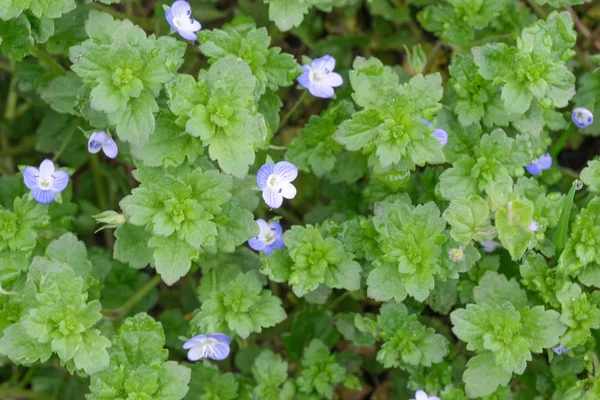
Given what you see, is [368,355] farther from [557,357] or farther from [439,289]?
[557,357]

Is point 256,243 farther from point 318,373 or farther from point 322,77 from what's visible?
point 322,77

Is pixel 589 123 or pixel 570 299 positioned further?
pixel 589 123

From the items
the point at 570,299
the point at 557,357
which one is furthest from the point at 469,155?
the point at 557,357

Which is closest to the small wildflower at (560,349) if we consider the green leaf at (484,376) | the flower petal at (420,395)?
the green leaf at (484,376)

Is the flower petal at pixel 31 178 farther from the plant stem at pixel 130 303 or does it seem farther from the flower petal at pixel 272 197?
the flower petal at pixel 272 197

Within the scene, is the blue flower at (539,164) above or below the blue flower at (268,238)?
above
